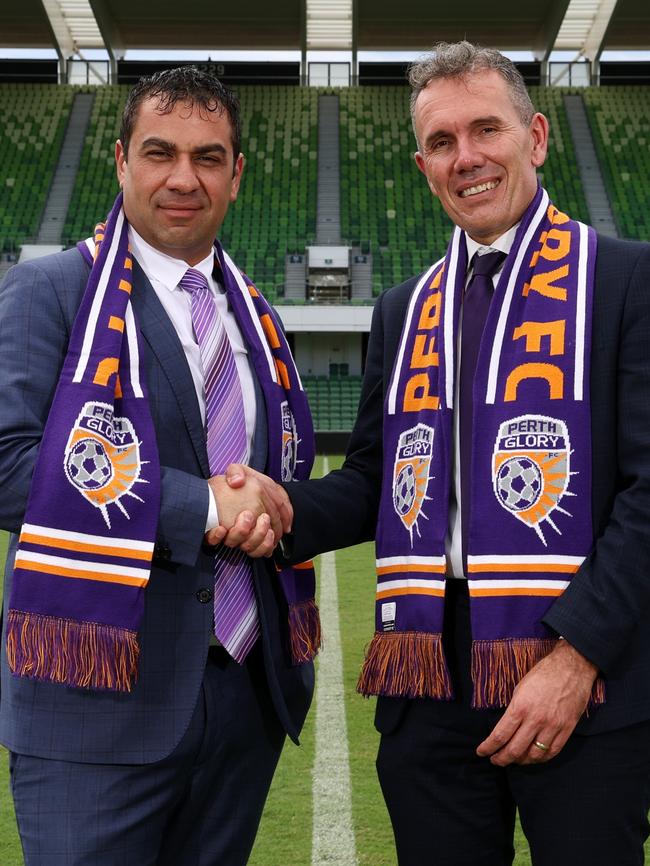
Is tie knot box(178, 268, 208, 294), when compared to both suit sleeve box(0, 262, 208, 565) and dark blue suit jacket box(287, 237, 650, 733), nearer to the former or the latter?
suit sleeve box(0, 262, 208, 565)

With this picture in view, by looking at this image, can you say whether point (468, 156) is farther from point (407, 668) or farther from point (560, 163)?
point (560, 163)

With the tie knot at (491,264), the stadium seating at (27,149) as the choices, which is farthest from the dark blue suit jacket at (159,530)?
the stadium seating at (27,149)

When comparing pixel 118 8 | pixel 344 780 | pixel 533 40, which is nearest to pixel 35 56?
pixel 118 8

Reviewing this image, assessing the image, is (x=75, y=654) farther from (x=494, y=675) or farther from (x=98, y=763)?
(x=494, y=675)

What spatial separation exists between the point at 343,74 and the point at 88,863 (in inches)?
1230

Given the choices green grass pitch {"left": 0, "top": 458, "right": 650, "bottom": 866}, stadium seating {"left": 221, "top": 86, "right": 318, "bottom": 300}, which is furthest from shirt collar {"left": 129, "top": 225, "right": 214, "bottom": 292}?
stadium seating {"left": 221, "top": 86, "right": 318, "bottom": 300}

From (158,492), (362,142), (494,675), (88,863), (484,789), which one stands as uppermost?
(362,142)

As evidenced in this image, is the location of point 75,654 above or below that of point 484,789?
above

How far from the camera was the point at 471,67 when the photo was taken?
2.21 meters

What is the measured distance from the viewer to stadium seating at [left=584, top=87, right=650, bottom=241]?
26625 millimetres

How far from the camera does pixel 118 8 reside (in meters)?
27.1

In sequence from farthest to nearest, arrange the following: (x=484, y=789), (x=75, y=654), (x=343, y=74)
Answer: (x=343, y=74) < (x=484, y=789) < (x=75, y=654)

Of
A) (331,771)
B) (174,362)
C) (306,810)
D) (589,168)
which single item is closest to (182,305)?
(174,362)

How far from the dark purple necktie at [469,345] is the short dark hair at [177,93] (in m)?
0.65
